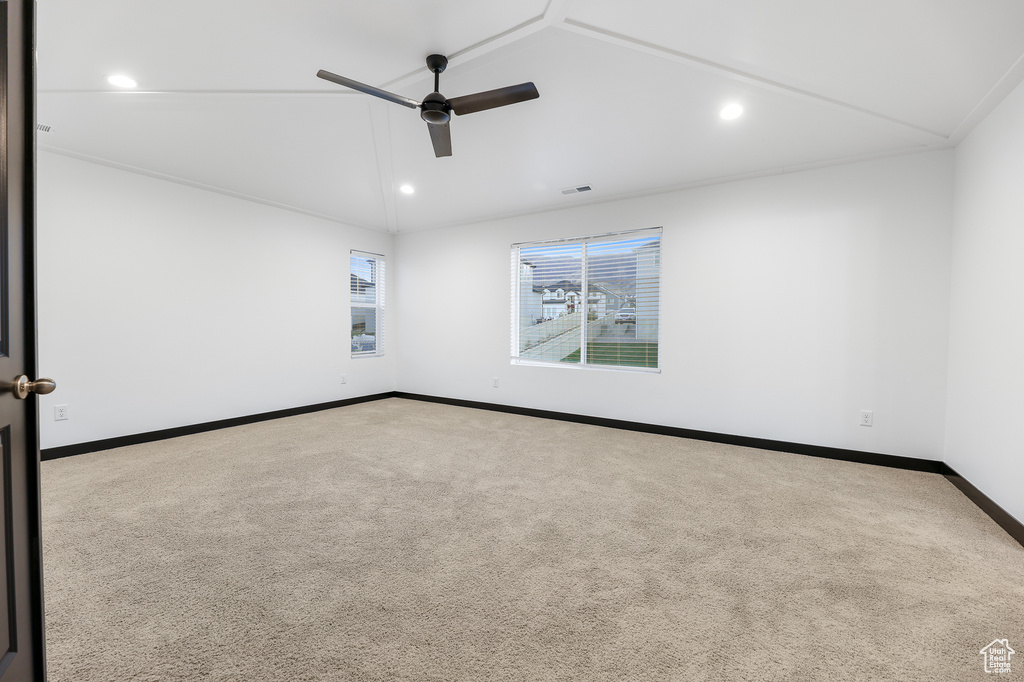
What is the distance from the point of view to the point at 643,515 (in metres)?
2.46

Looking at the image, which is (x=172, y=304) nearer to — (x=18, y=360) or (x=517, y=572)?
(x=18, y=360)

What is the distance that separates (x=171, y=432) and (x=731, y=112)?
18.2 feet

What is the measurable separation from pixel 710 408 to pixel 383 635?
356 centimetres

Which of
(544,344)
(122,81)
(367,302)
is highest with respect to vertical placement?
(122,81)

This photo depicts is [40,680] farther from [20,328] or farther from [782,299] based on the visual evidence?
[782,299]

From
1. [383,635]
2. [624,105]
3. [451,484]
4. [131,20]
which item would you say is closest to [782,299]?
[624,105]

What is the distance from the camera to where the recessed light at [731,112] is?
2.84 meters

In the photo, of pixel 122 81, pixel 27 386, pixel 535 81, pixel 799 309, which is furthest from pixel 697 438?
pixel 122 81

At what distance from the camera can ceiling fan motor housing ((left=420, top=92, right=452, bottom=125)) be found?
2.50 metres

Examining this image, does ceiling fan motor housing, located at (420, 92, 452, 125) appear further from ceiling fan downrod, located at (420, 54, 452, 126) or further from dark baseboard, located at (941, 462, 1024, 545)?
dark baseboard, located at (941, 462, 1024, 545)

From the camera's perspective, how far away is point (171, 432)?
4.03 meters

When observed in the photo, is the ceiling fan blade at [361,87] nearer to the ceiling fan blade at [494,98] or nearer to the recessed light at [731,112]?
the ceiling fan blade at [494,98]

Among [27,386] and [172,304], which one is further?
[172,304]

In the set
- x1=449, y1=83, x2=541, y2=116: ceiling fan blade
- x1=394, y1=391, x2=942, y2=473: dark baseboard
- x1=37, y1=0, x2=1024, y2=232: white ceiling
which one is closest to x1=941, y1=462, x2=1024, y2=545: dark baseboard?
x1=394, y1=391, x2=942, y2=473: dark baseboard
